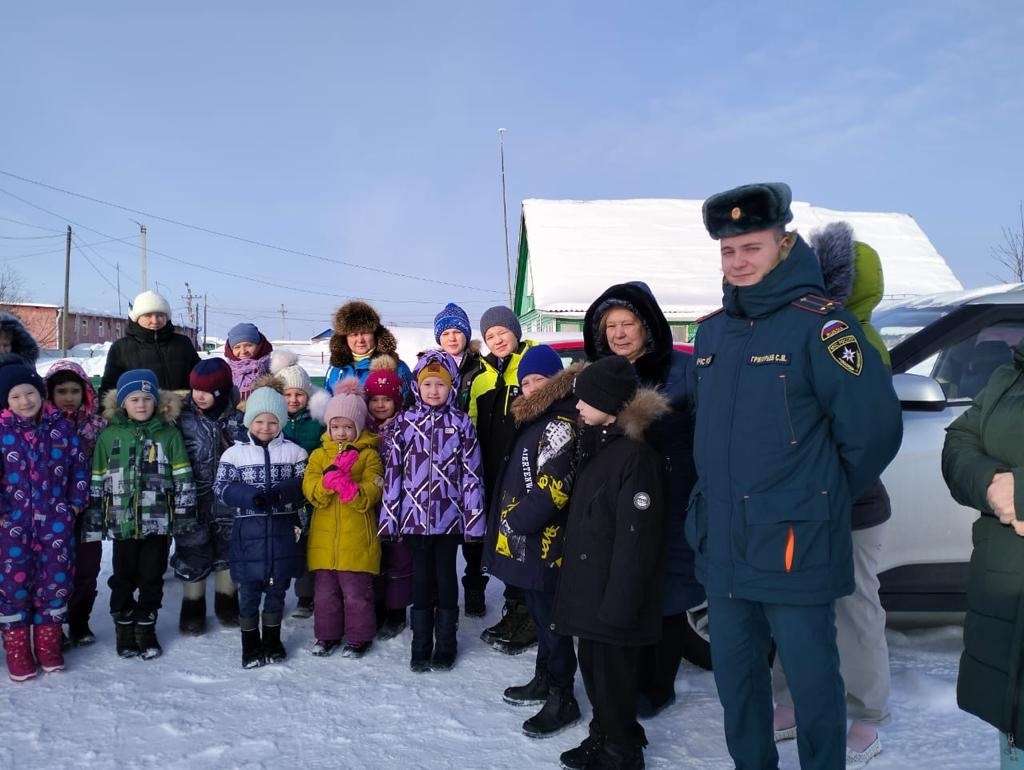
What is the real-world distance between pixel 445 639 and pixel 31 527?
2149 millimetres

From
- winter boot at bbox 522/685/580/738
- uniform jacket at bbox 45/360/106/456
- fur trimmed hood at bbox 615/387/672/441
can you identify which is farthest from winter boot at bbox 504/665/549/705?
uniform jacket at bbox 45/360/106/456

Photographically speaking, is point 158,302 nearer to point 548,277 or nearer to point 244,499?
point 244,499

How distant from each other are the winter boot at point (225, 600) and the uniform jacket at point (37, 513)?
0.87 meters

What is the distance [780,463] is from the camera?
2078mm

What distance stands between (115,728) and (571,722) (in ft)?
6.43

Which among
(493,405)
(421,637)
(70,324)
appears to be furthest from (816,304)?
(70,324)

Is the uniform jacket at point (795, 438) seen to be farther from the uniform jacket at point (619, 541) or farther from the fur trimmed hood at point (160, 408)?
the fur trimmed hood at point (160, 408)

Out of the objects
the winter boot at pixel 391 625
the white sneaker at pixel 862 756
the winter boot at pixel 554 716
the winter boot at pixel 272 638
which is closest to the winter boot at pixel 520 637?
the winter boot at pixel 391 625

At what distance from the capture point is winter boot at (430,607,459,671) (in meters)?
3.63

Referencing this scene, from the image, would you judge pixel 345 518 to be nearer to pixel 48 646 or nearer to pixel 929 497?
pixel 48 646

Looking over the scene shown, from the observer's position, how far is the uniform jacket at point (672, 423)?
9.19ft

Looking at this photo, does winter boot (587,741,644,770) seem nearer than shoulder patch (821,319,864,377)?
No

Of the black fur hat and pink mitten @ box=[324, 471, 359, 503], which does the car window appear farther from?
pink mitten @ box=[324, 471, 359, 503]

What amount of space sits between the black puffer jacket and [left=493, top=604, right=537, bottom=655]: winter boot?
271 cm
